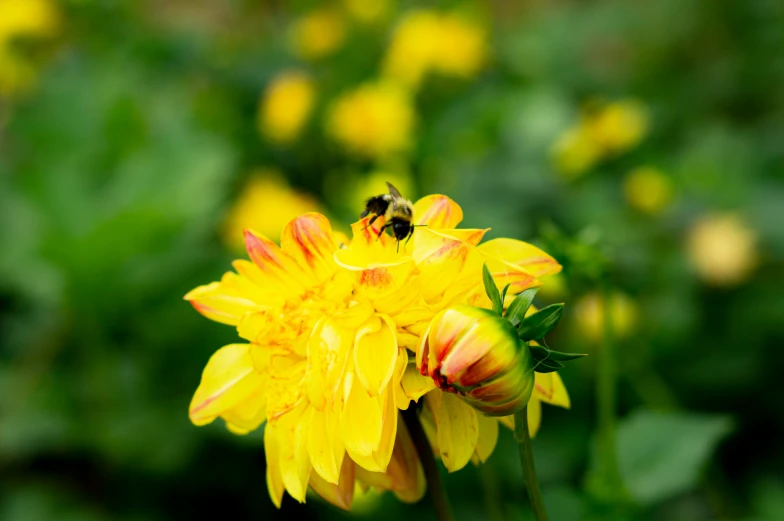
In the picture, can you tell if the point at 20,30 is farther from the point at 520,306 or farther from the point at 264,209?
the point at 520,306

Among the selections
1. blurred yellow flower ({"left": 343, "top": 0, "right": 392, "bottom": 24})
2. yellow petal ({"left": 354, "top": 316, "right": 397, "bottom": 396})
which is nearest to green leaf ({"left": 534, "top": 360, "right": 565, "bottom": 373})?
yellow petal ({"left": 354, "top": 316, "right": 397, "bottom": 396})

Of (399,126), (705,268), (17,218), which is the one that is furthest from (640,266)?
(17,218)

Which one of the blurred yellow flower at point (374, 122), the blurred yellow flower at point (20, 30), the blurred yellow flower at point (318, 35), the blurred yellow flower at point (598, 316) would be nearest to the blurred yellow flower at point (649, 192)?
the blurred yellow flower at point (598, 316)

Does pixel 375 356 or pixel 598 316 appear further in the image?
pixel 598 316

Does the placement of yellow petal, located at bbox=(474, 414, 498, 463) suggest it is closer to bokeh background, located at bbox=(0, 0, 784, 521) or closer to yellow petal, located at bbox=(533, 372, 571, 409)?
yellow petal, located at bbox=(533, 372, 571, 409)

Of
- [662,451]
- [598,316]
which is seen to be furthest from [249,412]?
[598,316]
